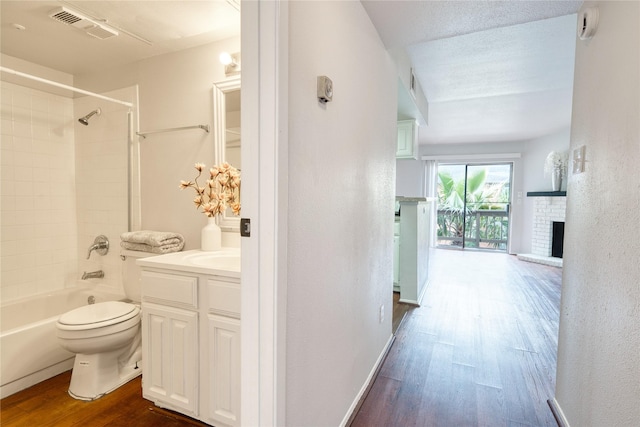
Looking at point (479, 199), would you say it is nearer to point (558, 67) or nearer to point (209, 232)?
point (558, 67)

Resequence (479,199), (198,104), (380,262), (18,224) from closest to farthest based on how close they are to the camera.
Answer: (380,262)
(198,104)
(18,224)
(479,199)

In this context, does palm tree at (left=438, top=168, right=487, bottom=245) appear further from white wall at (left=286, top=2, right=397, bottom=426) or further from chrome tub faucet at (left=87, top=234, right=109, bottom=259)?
chrome tub faucet at (left=87, top=234, right=109, bottom=259)

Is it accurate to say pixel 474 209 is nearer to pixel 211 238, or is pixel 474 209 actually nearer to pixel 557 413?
pixel 557 413

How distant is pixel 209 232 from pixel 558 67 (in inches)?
137

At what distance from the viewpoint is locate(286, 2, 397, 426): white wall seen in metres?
1.04

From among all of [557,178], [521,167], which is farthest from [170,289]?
[521,167]

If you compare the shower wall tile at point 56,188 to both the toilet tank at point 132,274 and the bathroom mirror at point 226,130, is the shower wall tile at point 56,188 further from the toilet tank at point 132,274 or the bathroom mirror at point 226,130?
the bathroom mirror at point 226,130

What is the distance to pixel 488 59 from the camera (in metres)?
2.81

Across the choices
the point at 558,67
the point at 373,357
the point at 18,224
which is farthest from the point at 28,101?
the point at 558,67

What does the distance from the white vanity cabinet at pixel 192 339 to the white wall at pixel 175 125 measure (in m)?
0.61

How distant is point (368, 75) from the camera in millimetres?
1675

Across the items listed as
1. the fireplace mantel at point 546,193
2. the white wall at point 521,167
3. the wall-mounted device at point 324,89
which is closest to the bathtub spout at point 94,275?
the wall-mounted device at point 324,89

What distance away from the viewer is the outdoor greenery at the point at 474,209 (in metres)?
6.64

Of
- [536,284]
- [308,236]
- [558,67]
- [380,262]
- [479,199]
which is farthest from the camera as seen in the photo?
[479,199]
